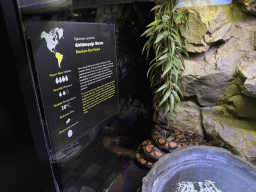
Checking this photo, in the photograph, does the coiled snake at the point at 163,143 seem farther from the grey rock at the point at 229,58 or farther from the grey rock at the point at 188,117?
the grey rock at the point at 229,58

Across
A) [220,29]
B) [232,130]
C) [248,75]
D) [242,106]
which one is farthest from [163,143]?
[220,29]

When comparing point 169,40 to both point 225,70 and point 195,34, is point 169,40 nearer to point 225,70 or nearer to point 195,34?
point 195,34

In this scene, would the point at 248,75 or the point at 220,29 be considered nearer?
the point at 248,75

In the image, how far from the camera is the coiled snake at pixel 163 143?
1891mm

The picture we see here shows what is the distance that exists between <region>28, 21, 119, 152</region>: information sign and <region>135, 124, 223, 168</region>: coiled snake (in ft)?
2.73

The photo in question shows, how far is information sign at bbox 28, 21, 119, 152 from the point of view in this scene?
0.90 meters

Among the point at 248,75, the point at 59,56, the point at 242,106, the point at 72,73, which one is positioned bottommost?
the point at 242,106

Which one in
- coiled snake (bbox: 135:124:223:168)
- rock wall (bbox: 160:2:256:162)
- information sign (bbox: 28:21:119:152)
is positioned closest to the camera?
information sign (bbox: 28:21:119:152)

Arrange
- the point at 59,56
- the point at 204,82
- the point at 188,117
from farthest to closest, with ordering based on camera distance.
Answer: the point at 188,117
the point at 204,82
the point at 59,56

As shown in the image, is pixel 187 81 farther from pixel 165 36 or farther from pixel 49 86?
pixel 49 86

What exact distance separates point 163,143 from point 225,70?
110 cm

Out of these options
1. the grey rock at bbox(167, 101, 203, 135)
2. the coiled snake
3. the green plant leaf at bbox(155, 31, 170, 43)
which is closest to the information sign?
the green plant leaf at bbox(155, 31, 170, 43)

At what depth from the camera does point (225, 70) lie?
1876 millimetres

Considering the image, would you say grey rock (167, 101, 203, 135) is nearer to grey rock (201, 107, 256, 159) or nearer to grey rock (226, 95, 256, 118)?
grey rock (201, 107, 256, 159)
